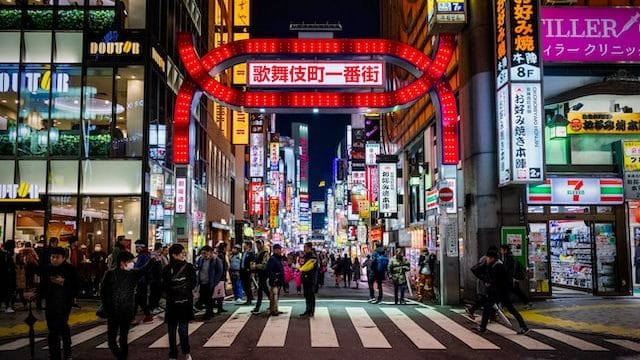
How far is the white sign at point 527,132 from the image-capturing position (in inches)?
738

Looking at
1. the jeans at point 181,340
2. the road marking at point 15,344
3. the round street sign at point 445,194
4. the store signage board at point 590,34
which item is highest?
the store signage board at point 590,34

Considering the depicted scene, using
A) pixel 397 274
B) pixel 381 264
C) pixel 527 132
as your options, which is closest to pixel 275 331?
pixel 397 274

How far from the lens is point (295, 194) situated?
17962 cm

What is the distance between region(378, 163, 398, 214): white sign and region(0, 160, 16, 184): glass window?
20.6m

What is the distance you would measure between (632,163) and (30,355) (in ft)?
65.0

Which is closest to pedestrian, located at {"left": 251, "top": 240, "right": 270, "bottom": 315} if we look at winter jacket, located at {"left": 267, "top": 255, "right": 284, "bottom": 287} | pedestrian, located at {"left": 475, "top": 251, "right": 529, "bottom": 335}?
winter jacket, located at {"left": 267, "top": 255, "right": 284, "bottom": 287}

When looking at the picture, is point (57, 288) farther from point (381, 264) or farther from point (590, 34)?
point (590, 34)

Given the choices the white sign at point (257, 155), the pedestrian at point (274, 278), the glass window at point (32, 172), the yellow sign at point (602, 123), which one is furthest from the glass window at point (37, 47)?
the white sign at point (257, 155)

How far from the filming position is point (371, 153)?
45.1 metres

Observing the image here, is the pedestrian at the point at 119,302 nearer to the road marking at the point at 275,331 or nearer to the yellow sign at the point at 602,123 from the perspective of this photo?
the road marking at the point at 275,331

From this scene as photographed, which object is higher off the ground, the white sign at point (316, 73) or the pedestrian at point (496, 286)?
the white sign at point (316, 73)

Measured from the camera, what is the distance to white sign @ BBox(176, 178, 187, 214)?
762 inches

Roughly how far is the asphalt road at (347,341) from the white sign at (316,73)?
26.5 feet

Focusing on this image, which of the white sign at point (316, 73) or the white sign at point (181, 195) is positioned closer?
the white sign at point (181, 195)
